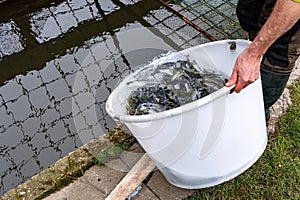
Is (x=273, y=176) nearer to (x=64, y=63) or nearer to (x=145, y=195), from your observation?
(x=145, y=195)

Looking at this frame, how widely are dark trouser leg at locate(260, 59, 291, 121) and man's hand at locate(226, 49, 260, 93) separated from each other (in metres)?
0.40

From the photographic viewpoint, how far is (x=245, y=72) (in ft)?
5.63

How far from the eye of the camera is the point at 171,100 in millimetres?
1932

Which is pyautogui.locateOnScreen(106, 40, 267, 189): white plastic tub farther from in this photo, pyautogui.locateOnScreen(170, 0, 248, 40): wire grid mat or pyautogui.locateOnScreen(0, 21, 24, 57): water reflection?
pyautogui.locateOnScreen(0, 21, 24, 57): water reflection

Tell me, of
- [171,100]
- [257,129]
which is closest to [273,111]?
[257,129]

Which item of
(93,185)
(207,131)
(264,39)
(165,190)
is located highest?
(264,39)

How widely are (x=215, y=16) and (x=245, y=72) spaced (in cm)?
151

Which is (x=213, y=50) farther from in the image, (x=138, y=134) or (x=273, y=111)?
(x=273, y=111)

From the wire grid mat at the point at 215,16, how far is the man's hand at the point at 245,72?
1290mm

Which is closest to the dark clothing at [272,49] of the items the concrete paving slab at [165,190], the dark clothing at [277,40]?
the dark clothing at [277,40]

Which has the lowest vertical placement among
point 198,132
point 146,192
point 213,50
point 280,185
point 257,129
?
point 280,185

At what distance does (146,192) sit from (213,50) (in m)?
0.75

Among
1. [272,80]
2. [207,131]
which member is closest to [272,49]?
[272,80]

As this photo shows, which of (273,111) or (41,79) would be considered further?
(41,79)
